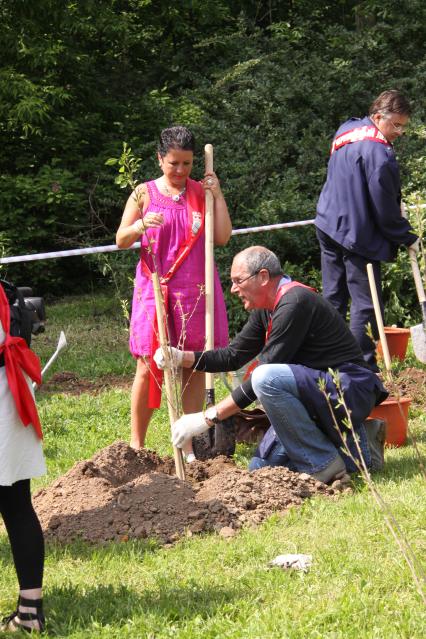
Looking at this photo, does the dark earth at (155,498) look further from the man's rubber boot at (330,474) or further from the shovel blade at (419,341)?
the shovel blade at (419,341)

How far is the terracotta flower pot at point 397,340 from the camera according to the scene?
793 centimetres

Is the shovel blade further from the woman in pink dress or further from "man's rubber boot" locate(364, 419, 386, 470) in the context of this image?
the woman in pink dress

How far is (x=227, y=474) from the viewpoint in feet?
17.3

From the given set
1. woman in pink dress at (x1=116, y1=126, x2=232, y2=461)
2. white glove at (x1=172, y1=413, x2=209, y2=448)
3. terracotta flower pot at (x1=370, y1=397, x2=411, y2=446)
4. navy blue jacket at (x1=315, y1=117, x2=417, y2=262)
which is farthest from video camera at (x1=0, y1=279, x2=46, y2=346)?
navy blue jacket at (x1=315, y1=117, x2=417, y2=262)

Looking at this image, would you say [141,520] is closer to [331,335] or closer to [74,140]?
[331,335]

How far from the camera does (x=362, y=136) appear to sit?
21.6 feet

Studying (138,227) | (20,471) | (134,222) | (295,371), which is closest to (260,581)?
(20,471)

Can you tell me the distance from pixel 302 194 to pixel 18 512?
775 cm

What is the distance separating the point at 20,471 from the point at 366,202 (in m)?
3.62

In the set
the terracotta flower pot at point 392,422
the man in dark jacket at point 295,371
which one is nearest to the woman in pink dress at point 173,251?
the man in dark jacket at point 295,371

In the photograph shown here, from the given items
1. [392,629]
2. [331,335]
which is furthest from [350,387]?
[392,629]

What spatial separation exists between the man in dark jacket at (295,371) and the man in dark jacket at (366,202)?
1.24 meters

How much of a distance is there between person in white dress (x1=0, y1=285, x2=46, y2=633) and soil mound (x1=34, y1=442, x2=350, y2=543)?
0.99 m

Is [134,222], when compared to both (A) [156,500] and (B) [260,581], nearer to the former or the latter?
(A) [156,500]
